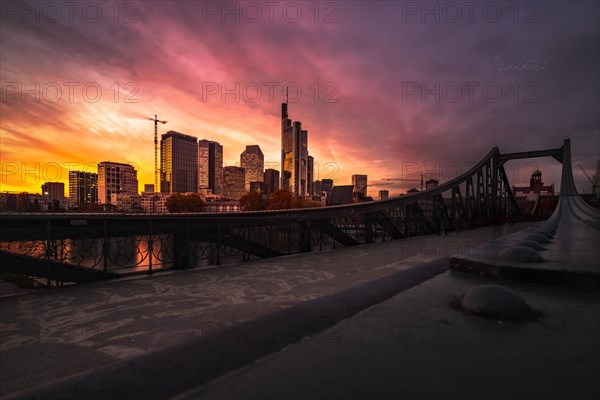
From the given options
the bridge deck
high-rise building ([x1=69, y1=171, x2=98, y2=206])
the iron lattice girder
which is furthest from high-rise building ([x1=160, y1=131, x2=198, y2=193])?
the bridge deck

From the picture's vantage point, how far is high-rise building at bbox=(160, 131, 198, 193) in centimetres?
17700

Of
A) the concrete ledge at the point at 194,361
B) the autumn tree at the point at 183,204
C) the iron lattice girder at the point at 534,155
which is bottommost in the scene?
the autumn tree at the point at 183,204

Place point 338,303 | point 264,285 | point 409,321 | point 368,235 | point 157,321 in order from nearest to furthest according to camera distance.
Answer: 1. point 409,321
2. point 338,303
3. point 157,321
4. point 264,285
5. point 368,235

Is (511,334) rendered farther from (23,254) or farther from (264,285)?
(23,254)

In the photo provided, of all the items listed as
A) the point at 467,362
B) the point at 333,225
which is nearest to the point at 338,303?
the point at 467,362

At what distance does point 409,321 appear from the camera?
1.23 meters

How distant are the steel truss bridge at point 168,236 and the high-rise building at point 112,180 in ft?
571

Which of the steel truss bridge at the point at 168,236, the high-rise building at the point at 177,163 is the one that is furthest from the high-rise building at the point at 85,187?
the steel truss bridge at the point at 168,236

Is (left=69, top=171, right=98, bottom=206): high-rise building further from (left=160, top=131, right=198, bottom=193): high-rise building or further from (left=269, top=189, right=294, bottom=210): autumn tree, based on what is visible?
(left=269, top=189, right=294, bottom=210): autumn tree

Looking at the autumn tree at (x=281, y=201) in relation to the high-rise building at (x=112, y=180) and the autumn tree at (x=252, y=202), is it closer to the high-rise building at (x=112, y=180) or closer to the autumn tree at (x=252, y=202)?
the autumn tree at (x=252, y=202)

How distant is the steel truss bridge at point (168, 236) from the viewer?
5.92 m

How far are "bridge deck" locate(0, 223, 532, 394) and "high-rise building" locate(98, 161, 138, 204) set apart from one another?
17698cm

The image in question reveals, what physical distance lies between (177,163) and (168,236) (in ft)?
618

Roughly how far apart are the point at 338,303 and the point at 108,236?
6.88 metres
